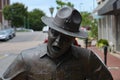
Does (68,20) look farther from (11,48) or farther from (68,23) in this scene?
(11,48)

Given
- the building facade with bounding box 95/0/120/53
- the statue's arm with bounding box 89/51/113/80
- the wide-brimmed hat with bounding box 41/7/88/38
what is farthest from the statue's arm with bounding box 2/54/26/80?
the building facade with bounding box 95/0/120/53

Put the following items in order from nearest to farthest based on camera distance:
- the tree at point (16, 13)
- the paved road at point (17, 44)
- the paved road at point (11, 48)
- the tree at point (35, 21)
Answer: the paved road at point (11, 48), the paved road at point (17, 44), the tree at point (16, 13), the tree at point (35, 21)

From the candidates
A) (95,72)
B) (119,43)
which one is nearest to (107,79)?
(95,72)

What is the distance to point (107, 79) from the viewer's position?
343 centimetres

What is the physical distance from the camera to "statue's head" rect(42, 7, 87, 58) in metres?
3.14

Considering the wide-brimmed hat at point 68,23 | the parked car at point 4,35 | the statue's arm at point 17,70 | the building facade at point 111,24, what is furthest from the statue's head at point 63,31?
the parked car at point 4,35

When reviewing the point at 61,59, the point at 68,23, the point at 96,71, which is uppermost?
the point at 68,23

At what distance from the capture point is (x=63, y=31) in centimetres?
311

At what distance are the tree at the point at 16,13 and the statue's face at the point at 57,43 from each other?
104 meters

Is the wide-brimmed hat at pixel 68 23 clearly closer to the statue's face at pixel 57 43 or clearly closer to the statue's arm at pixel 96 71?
the statue's face at pixel 57 43

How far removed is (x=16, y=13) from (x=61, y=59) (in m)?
108

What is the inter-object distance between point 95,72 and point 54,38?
48cm

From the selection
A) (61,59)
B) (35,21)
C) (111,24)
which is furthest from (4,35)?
(35,21)

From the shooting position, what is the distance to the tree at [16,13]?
107 m
